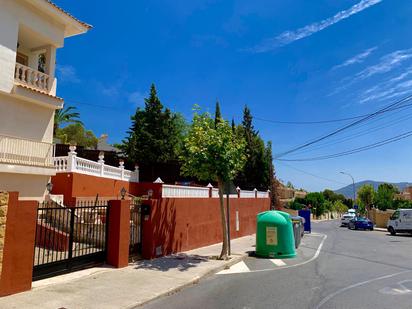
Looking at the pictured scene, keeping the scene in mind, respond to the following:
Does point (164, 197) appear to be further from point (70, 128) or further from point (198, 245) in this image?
point (70, 128)

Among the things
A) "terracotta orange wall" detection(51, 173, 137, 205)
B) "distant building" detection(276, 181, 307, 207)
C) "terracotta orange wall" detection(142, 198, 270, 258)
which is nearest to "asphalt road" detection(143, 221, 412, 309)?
"terracotta orange wall" detection(142, 198, 270, 258)

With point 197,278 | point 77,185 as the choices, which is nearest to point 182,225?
point 197,278

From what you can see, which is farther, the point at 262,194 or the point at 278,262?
the point at 262,194

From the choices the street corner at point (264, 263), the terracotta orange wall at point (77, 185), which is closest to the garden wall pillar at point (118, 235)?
the street corner at point (264, 263)

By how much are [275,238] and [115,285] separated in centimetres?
773

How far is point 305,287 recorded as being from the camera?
9008 mm

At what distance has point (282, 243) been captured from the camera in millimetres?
14531

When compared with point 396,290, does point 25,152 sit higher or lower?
higher

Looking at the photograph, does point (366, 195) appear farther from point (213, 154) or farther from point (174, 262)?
point (174, 262)

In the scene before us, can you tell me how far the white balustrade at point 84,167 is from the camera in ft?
55.8

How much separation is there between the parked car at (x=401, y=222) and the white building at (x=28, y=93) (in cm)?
2675

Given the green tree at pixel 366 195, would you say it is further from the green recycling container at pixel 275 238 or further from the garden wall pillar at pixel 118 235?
the garden wall pillar at pixel 118 235

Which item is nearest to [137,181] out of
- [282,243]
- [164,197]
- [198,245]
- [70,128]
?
[198,245]

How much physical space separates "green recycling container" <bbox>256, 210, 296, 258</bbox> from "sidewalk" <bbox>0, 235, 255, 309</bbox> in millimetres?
2624
